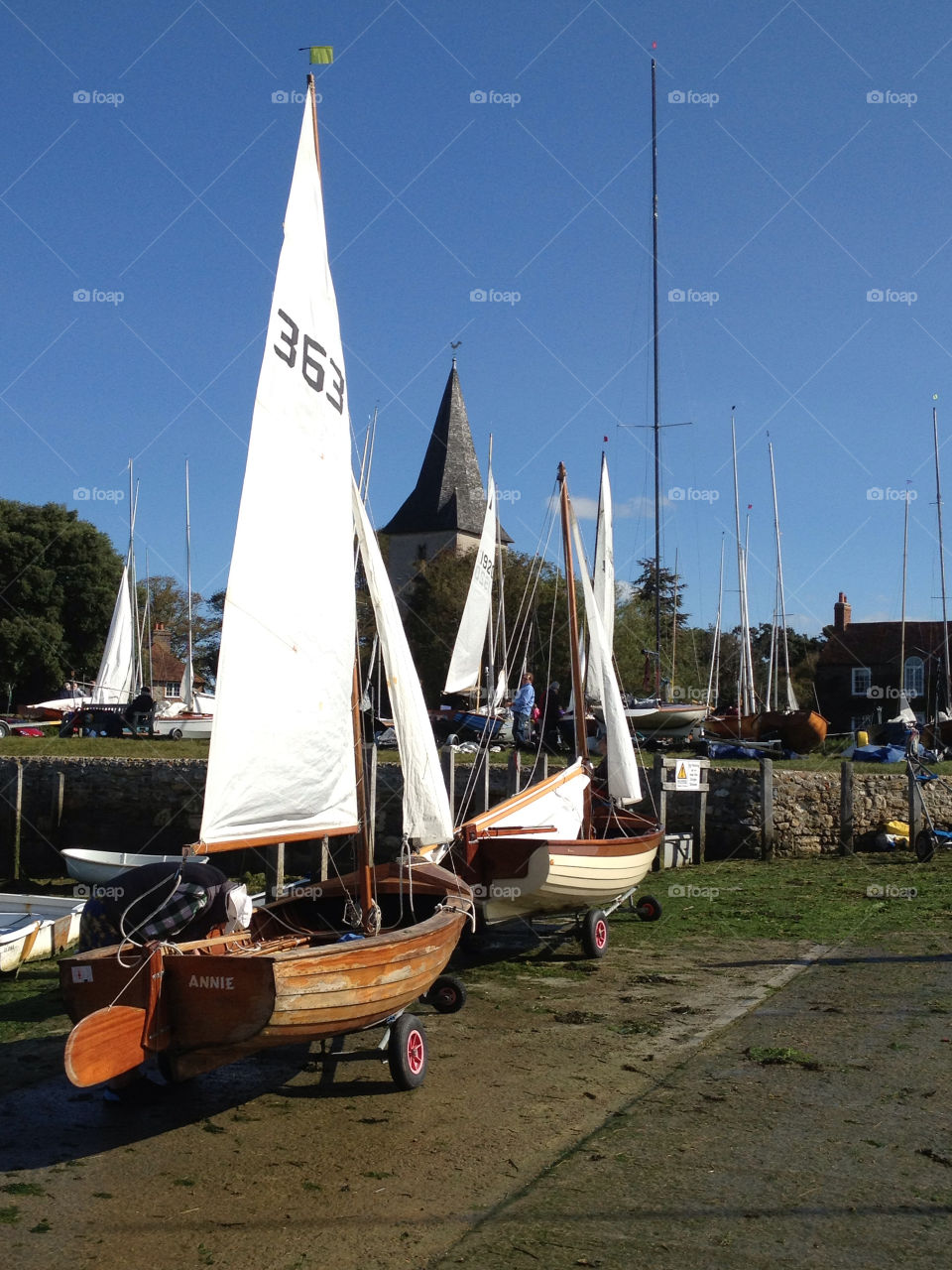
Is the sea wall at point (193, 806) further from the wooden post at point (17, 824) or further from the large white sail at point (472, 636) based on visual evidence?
the large white sail at point (472, 636)

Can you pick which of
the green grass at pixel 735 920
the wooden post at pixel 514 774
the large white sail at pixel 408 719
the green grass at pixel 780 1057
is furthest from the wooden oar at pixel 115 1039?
the wooden post at pixel 514 774

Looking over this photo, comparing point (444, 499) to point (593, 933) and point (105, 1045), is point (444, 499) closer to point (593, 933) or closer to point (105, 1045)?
point (593, 933)

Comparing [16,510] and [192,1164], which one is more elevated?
[16,510]

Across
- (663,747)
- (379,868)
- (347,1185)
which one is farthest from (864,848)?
(347,1185)

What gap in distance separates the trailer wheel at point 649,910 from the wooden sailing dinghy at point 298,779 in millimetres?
5618

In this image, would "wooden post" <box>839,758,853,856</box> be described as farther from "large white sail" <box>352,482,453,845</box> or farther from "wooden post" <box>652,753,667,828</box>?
"large white sail" <box>352,482,453,845</box>

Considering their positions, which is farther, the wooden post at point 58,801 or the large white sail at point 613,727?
the wooden post at point 58,801

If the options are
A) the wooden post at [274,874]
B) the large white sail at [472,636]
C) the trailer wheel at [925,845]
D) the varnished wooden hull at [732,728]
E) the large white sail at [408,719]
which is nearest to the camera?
the large white sail at [408,719]

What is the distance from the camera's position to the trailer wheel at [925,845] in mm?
19969

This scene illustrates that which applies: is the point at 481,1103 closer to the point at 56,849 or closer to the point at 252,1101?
the point at 252,1101

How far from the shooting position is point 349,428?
912 cm

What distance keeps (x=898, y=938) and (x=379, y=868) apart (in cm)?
649

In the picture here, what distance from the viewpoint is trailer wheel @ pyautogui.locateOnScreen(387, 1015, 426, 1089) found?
794 cm

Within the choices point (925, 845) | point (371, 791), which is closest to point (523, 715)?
point (925, 845)
